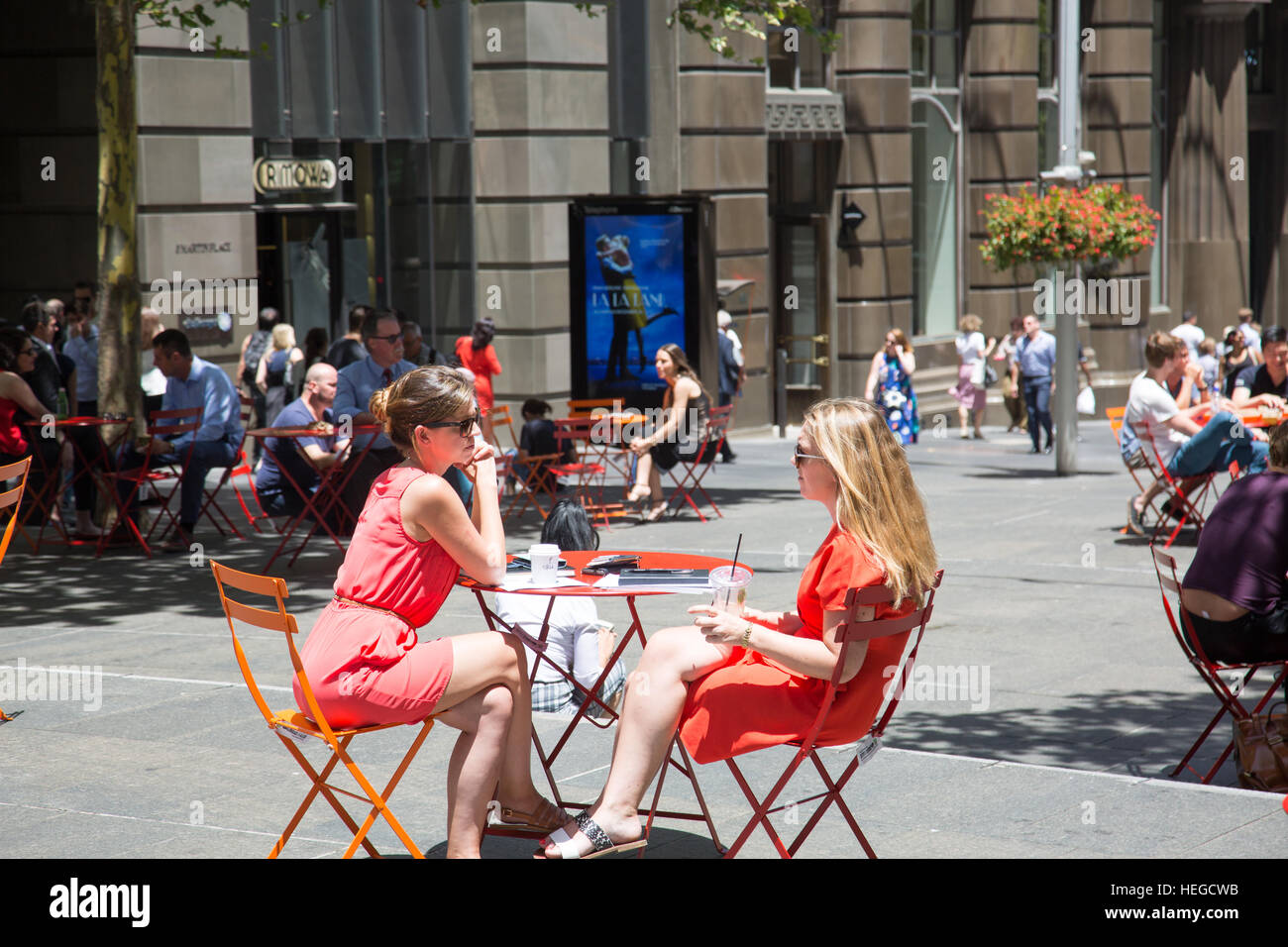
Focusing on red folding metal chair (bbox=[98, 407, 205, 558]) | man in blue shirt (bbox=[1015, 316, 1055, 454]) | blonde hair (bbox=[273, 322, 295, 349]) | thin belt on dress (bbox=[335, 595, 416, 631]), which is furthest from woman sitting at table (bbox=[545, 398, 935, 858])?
man in blue shirt (bbox=[1015, 316, 1055, 454])

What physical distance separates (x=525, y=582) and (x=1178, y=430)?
8.40m

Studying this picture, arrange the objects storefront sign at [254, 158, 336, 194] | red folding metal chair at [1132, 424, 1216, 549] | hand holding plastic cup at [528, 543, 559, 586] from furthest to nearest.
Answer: storefront sign at [254, 158, 336, 194] < red folding metal chair at [1132, 424, 1216, 549] < hand holding plastic cup at [528, 543, 559, 586]

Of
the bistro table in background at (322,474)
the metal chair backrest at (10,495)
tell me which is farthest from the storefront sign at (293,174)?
the metal chair backrest at (10,495)

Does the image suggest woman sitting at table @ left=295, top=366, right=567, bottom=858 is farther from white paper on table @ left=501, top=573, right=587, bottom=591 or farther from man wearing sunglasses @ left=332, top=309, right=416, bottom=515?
man wearing sunglasses @ left=332, top=309, right=416, bottom=515

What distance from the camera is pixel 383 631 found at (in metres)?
4.71

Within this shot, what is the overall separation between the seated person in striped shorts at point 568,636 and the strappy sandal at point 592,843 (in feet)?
5.33

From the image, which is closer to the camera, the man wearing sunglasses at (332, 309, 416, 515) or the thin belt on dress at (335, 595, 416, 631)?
the thin belt on dress at (335, 595, 416, 631)

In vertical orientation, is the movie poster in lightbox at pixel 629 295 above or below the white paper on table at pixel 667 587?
above

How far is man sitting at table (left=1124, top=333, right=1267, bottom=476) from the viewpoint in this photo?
1171 centimetres

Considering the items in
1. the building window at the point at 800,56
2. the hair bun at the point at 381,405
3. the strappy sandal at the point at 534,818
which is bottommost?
the strappy sandal at the point at 534,818

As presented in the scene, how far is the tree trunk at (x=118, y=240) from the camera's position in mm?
11711

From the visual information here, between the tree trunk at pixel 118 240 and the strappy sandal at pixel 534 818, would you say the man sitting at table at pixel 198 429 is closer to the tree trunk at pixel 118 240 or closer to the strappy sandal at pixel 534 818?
the tree trunk at pixel 118 240

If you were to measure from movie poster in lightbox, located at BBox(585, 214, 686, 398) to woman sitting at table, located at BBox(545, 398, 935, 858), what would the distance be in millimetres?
11134
